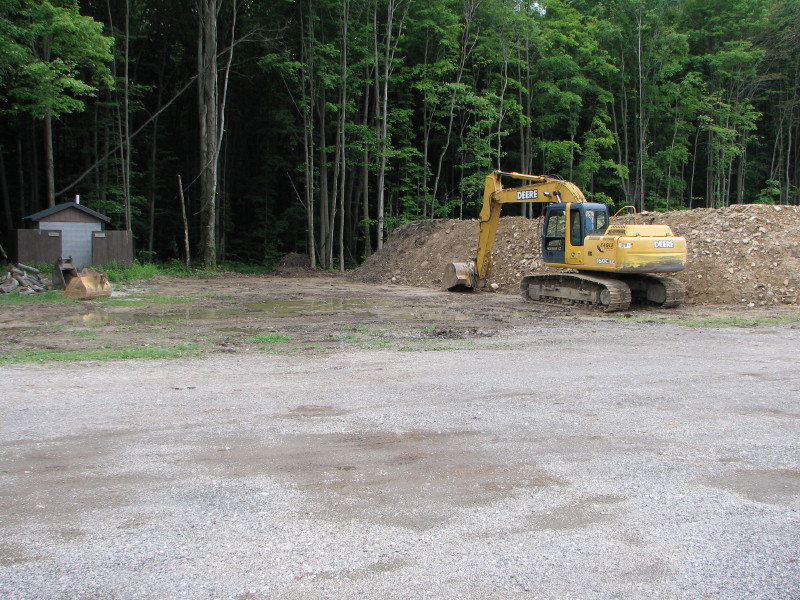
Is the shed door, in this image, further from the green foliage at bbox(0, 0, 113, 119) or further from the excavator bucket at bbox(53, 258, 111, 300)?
the excavator bucket at bbox(53, 258, 111, 300)

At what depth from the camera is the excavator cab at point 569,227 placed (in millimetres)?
16578

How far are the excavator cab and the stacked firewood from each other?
13.9 meters

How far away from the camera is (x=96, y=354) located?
367 inches

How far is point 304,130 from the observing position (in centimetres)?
3164

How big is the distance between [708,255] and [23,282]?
19247mm

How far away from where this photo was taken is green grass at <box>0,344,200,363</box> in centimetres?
894

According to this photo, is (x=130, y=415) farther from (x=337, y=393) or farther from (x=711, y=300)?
(x=711, y=300)

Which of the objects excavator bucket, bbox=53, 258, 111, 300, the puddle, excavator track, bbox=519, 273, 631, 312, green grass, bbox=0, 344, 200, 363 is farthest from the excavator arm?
green grass, bbox=0, 344, 200, 363

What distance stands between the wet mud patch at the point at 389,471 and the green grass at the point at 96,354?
457cm

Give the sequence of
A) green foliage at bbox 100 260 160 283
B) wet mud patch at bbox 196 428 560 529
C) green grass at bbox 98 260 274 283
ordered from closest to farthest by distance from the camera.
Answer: wet mud patch at bbox 196 428 560 529 → green foliage at bbox 100 260 160 283 → green grass at bbox 98 260 274 283

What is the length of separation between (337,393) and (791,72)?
153ft

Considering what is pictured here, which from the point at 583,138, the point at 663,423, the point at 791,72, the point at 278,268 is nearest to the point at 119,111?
the point at 278,268

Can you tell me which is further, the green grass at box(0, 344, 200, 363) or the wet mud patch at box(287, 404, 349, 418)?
the green grass at box(0, 344, 200, 363)

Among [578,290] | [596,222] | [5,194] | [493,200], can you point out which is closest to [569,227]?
[596,222]
